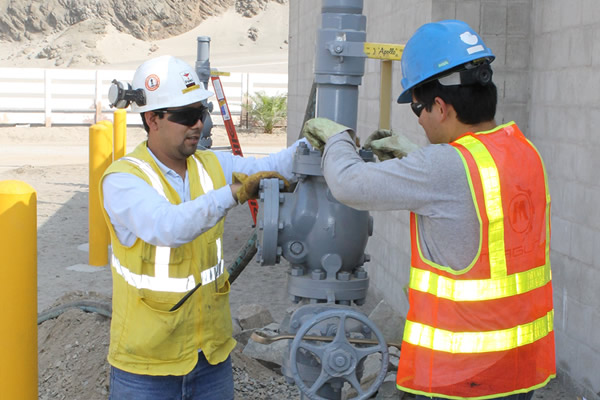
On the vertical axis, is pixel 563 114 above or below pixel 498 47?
below

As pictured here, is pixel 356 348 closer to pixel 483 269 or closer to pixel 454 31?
pixel 483 269

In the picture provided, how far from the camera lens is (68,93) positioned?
896 inches

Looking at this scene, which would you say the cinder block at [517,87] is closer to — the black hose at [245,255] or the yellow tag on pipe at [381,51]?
the black hose at [245,255]

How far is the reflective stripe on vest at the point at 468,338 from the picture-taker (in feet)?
7.12

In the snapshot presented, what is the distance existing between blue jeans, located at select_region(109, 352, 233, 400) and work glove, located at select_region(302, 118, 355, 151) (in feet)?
2.90

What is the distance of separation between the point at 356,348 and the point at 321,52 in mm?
1004

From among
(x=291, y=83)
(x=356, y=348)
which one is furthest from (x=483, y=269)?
(x=291, y=83)

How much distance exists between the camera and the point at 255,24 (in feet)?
174

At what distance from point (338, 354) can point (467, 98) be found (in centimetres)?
90

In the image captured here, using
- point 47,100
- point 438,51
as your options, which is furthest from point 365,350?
point 47,100

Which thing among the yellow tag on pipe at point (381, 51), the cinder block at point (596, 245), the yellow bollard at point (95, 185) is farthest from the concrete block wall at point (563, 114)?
the yellow bollard at point (95, 185)

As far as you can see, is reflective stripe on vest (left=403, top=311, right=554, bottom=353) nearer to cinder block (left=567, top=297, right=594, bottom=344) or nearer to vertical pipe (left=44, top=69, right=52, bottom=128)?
cinder block (left=567, top=297, right=594, bottom=344)

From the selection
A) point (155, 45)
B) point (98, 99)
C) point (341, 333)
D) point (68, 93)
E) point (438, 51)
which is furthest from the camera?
point (155, 45)

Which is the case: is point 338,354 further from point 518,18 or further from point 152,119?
point 518,18
